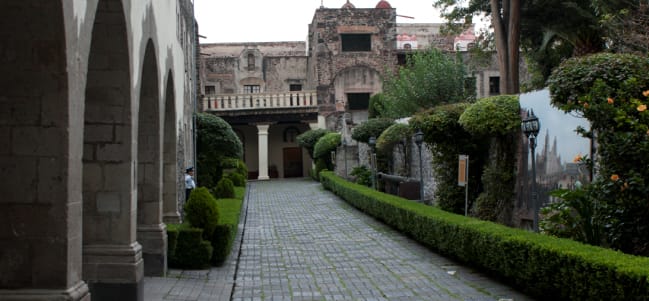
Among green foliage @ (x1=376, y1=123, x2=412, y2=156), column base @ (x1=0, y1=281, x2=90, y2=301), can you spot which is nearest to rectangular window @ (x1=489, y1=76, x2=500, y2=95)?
green foliage @ (x1=376, y1=123, x2=412, y2=156)

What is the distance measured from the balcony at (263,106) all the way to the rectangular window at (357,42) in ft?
10.8

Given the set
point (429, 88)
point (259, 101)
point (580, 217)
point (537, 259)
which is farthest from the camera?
point (259, 101)

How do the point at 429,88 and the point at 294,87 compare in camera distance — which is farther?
the point at 294,87

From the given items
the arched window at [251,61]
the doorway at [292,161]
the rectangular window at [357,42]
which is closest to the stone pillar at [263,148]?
the doorway at [292,161]

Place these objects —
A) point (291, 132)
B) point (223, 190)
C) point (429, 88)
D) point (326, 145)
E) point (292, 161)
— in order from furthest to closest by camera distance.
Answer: point (292, 161) < point (291, 132) < point (326, 145) < point (429, 88) < point (223, 190)

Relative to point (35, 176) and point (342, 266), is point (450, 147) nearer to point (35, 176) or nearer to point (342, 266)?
point (342, 266)

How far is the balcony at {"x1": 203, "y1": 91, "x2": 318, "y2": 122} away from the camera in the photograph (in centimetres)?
3359

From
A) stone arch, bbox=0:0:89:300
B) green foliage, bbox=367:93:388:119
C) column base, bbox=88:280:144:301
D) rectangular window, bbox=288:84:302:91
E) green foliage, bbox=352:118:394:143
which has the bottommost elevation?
column base, bbox=88:280:144:301

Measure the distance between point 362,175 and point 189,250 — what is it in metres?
16.2

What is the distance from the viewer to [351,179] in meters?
28.2

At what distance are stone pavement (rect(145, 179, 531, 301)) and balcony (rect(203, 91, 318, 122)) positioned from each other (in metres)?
17.6

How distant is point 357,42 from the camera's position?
35.3 m

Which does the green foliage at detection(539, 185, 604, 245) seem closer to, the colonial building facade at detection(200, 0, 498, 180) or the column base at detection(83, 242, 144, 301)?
the column base at detection(83, 242, 144, 301)

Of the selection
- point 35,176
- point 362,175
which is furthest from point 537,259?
point 362,175
